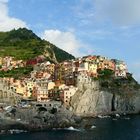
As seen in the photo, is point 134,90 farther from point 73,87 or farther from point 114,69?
point 73,87

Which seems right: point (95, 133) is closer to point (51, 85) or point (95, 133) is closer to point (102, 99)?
point (51, 85)

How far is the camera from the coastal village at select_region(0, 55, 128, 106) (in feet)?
342

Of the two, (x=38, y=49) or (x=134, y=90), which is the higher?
(x=38, y=49)

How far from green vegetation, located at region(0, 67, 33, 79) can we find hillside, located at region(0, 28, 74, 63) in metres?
9.04

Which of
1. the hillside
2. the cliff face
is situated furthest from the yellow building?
the hillside

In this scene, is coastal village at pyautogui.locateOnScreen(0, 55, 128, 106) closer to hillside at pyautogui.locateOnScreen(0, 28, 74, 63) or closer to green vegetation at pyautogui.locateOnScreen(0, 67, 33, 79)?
green vegetation at pyautogui.locateOnScreen(0, 67, 33, 79)

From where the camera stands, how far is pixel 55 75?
12206 centimetres

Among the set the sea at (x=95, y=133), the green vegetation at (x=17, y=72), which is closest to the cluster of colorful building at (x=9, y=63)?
the green vegetation at (x=17, y=72)

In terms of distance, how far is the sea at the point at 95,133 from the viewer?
72.3m

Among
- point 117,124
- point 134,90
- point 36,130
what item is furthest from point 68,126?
point 134,90

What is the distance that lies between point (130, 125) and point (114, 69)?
39596 mm

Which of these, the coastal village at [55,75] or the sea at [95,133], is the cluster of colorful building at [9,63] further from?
the sea at [95,133]

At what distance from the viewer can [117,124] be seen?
91.1 meters

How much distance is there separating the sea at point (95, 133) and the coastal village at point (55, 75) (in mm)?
14736
